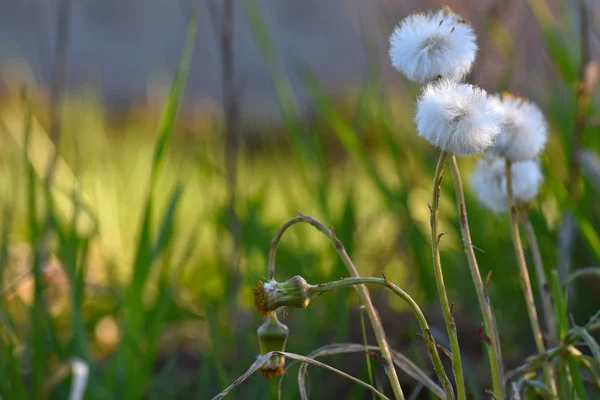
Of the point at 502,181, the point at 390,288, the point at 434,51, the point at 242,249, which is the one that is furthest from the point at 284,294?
the point at 242,249

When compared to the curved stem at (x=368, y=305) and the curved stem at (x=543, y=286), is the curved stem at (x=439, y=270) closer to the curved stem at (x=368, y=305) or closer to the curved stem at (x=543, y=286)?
the curved stem at (x=368, y=305)

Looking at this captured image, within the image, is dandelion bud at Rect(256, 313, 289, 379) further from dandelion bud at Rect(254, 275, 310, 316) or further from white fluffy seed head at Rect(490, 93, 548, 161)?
white fluffy seed head at Rect(490, 93, 548, 161)

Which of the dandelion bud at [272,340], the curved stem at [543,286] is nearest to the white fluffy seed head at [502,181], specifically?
the curved stem at [543,286]

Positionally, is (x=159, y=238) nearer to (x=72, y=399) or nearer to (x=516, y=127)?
(x=72, y=399)

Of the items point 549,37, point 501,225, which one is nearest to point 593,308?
point 501,225

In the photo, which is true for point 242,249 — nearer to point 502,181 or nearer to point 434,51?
point 502,181
